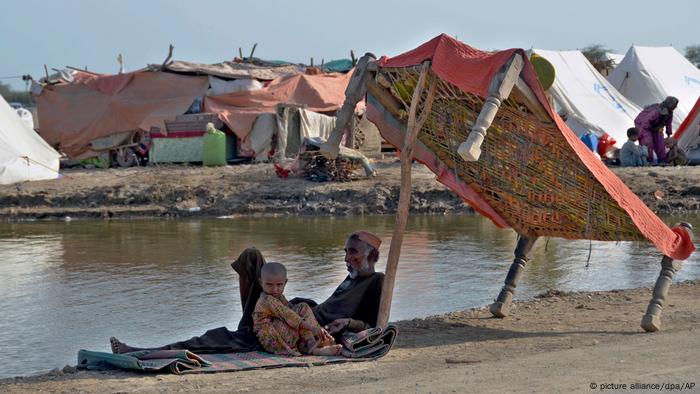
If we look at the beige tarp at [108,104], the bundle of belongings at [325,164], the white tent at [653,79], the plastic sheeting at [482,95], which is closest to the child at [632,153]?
the bundle of belongings at [325,164]

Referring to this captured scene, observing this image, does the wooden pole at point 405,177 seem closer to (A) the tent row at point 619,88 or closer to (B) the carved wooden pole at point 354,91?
(B) the carved wooden pole at point 354,91

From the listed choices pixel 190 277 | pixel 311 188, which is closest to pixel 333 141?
pixel 190 277

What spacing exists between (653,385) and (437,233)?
30.5ft

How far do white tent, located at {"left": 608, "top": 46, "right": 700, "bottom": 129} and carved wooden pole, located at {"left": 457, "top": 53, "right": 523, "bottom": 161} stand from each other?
17.9m

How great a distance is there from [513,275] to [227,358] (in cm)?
227

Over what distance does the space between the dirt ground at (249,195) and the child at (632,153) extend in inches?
21.4

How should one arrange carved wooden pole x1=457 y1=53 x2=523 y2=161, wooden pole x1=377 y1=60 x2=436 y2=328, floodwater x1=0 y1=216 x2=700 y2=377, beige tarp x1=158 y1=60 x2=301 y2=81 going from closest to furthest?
carved wooden pole x1=457 y1=53 x2=523 y2=161 → wooden pole x1=377 y1=60 x2=436 y2=328 → floodwater x1=0 y1=216 x2=700 y2=377 → beige tarp x1=158 y1=60 x2=301 y2=81

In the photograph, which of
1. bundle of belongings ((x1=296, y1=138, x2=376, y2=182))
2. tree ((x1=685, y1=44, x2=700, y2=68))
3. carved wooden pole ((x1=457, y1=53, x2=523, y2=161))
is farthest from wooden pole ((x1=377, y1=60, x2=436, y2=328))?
tree ((x1=685, y1=44, x2=700, y2=68))

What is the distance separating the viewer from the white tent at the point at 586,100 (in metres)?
20.2

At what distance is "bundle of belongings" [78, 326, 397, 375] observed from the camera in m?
5.32

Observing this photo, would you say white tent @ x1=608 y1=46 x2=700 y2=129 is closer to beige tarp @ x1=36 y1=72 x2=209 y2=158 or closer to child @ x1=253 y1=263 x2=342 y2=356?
beige tarp @ x1=36 y1=72 x2=209 y2=158

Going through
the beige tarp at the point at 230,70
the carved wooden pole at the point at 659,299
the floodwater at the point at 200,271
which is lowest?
the floodwater at the point at 200,271

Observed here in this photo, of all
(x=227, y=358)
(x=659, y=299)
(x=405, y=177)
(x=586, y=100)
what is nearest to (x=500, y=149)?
(x=405, y=177)

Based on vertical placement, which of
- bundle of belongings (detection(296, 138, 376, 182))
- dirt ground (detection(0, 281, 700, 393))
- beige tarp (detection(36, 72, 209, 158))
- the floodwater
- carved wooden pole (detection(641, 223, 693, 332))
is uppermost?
beige tarp (detection(36, 72, 209, 158))
